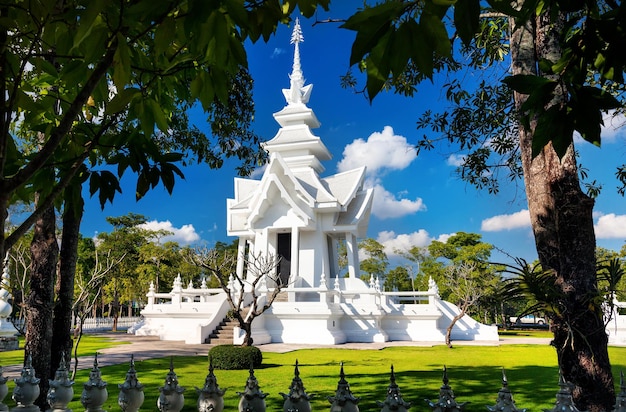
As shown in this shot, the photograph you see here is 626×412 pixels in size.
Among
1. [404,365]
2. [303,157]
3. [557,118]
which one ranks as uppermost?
[303,157]

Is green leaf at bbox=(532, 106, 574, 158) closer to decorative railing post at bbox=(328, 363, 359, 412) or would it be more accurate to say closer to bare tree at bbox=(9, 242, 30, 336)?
decorative railing post at bbox=(328, 363, 359, 412)

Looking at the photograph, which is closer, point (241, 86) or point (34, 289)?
point (34, 289)

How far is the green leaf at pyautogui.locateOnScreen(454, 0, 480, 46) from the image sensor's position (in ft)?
4.40

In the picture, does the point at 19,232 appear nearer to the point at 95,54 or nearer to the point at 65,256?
the point at 95,54

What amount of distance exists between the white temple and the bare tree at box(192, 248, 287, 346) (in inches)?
15.8

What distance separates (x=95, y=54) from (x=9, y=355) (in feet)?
53.9

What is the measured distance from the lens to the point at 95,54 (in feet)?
5.47

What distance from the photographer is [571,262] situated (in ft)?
11.3

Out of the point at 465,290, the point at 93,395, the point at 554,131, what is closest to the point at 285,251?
the point at 465,290

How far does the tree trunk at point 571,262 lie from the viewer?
3.34 metres

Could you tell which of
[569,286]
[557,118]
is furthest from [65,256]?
[557,118]

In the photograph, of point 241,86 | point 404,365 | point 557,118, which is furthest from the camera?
point 404,365

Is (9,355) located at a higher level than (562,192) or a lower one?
lower

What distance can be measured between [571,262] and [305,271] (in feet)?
71.9
